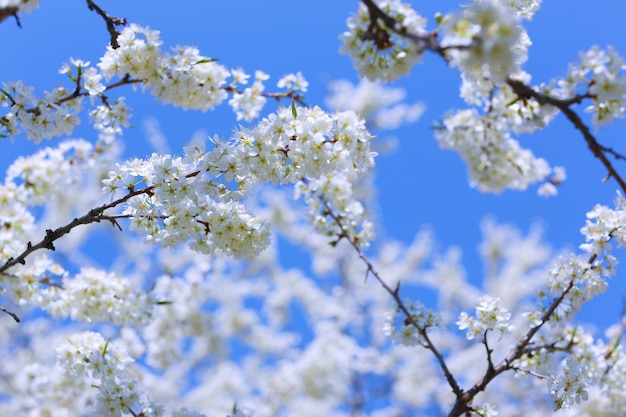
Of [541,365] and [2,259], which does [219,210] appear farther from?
[541,365]

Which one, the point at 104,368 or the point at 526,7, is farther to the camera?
the point at 104,368

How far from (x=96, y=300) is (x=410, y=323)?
95.8 inches

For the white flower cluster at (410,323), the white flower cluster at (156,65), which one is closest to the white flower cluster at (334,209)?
the white flower cluster at (410,323)

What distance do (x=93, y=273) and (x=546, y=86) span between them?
3.53 metres

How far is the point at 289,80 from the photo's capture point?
3.96 meters

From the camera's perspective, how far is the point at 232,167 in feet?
9.73

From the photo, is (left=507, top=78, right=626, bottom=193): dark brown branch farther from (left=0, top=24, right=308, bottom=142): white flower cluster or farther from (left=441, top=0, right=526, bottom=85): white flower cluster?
(left=0, top=24, right=308, bottom=142): white flower cluster

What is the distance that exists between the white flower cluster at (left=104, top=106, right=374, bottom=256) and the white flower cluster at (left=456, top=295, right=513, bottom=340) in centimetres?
135

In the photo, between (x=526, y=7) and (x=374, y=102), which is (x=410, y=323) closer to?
(x=526, y=7)

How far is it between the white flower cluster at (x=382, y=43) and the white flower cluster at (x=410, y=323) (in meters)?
1.94

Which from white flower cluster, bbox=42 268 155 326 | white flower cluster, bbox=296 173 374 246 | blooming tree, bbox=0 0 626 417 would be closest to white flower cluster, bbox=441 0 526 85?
blooming tree, bbox=0 0 626 417

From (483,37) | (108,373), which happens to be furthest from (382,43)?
(108,373)

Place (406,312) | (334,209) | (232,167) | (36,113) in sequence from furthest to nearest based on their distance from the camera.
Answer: (334,209) < (406,312) < (36,113) < (232,167)

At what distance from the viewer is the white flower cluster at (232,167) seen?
9.66ft
